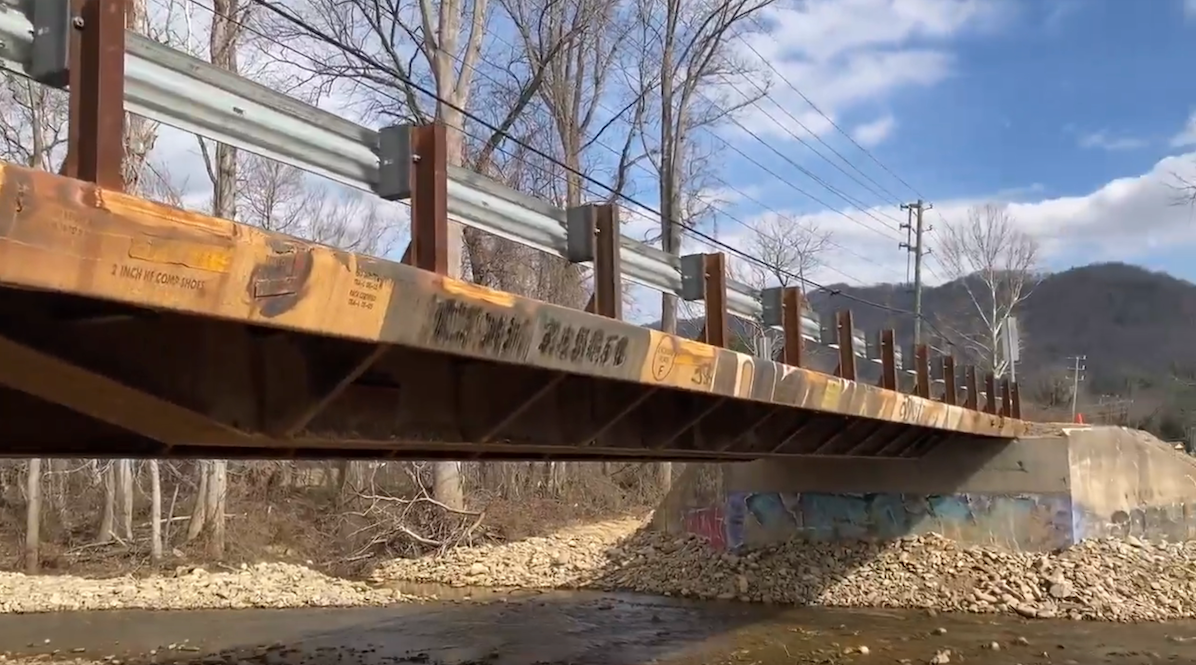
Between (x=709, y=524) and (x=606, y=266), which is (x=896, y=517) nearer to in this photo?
(x=709, y=524)

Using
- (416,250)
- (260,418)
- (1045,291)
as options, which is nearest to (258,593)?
(260,418)

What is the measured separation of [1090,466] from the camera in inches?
776

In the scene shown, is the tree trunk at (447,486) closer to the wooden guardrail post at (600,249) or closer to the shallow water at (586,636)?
the shallow water at (586,636)

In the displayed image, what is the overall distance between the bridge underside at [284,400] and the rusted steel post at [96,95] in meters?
0.63

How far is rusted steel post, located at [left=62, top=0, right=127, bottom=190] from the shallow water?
11762 mm

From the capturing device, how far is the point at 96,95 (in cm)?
399

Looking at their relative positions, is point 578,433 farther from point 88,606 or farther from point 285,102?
point 88,606

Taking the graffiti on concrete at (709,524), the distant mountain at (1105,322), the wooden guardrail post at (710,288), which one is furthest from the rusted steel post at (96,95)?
the distant mountain at (1105,322)

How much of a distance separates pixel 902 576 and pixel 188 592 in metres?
13.4

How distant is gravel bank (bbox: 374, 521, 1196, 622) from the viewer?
17.6 m

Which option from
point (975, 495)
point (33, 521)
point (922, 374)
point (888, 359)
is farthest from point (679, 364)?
point (33, 521)

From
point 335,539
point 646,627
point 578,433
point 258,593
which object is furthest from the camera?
point 335,539

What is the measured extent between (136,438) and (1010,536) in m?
15.9

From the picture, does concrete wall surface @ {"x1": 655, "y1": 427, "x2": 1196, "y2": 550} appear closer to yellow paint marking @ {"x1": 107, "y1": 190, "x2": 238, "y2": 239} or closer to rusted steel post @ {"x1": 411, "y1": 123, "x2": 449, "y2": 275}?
rusted steel post @ {"x1": 411, "y1": 123, "x2": 449, "y2": 275}
